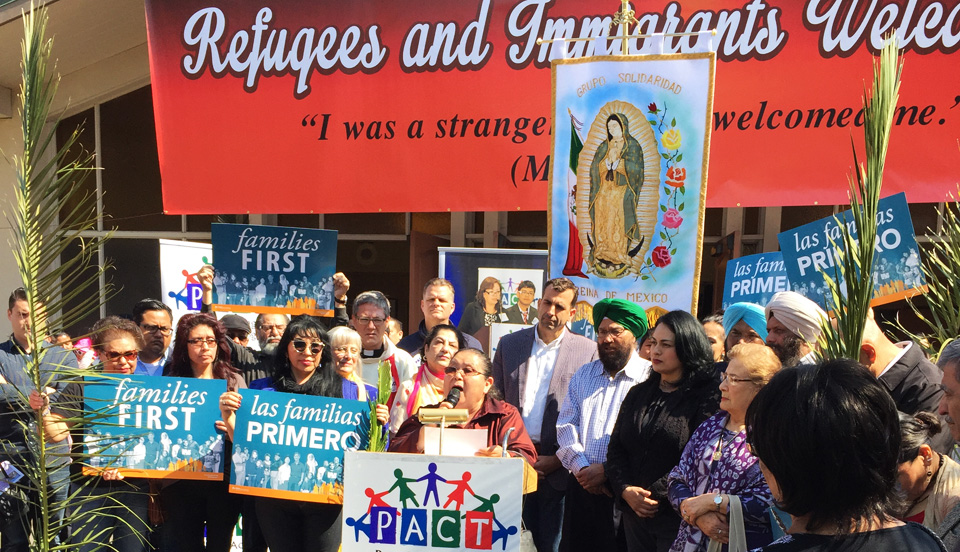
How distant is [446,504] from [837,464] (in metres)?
2.10

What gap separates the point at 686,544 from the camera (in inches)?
127

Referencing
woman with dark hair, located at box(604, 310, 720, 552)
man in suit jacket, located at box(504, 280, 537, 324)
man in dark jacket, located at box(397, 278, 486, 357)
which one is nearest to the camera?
woman with dark hair, located at box(604, 310, 720, 552)

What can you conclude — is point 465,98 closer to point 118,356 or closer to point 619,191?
point 619,191

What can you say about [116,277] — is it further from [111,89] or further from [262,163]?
[262,163]

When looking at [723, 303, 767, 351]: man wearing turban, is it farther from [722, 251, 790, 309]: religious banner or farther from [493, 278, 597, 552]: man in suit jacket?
[722, 251, 790, 309]: religious banner

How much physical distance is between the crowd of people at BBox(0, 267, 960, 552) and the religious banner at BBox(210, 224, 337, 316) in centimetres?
32

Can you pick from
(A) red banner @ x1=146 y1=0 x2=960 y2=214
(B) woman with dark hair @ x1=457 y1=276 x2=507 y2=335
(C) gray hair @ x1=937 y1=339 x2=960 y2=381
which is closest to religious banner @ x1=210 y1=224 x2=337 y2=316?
(B) woman with dark hair @ x1=457 y1=276 x2=507 y2=335

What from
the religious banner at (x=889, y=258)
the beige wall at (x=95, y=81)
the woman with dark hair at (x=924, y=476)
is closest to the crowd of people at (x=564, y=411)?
the woman with dark hair at (x=924, y=476)

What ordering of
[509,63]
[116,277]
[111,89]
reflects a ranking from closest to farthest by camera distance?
[509,63] → [111,89] → [116,277]

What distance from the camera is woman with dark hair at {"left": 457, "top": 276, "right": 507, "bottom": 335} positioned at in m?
6.53

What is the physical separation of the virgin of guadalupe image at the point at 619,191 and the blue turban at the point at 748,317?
61cm

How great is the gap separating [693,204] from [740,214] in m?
A: 4.14

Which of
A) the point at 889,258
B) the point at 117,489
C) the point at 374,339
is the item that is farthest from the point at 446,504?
the point at 889,258

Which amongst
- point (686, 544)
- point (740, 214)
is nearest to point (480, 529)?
point (686, 544)
